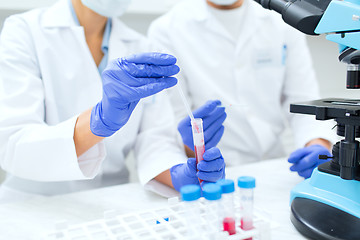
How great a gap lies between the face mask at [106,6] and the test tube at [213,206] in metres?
0.92

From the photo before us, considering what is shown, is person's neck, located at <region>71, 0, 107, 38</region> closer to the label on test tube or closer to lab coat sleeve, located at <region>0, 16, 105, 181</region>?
lab coat sleeve, located at <region>0, 16, 105, 181</region>

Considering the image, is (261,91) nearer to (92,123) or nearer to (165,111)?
(165,111)

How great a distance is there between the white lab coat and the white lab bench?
3.1 inches

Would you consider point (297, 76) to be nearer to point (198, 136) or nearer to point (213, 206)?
point (198, 136)

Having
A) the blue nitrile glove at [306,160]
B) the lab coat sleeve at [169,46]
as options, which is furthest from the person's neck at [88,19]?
the blue nitrile glove at [306,160]

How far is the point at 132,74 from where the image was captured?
86cm

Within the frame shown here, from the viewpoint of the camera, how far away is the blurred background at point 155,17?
1.73m

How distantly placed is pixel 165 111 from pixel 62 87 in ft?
1.48

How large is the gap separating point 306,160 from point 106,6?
3.16 feet

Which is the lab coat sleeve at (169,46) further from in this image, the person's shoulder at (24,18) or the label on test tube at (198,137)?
the label on test tube at (198,137)

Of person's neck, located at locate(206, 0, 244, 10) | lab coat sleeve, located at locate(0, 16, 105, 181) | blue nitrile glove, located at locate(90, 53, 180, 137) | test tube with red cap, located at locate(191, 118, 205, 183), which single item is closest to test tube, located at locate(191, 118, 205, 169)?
test tube with red cap, located at locate(191, 118, 205, 183)

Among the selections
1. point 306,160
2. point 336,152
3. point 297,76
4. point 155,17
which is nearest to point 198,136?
point 336,152

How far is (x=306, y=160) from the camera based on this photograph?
1.11 metres

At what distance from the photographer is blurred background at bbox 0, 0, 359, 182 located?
5.67 ft
